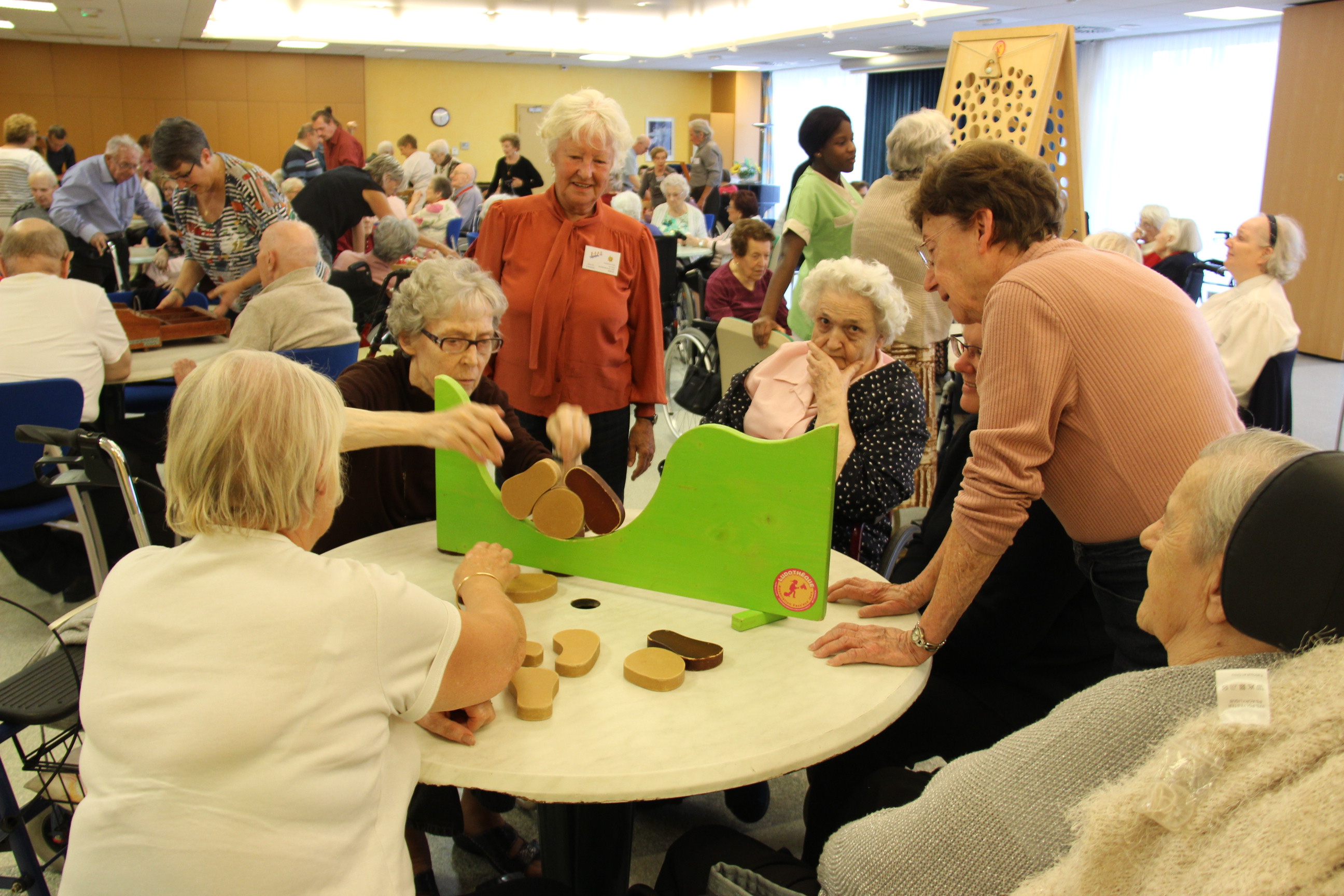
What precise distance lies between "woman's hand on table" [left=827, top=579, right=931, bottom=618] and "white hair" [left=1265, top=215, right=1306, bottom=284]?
3747 millimetres

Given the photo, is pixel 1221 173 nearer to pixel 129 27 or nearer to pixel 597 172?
pixel 597 172

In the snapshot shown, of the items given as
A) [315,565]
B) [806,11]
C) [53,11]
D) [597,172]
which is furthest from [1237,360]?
[53,11]

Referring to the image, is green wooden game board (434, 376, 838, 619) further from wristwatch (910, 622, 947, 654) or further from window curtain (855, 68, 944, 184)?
window curtain (855, 68, 944, 184)

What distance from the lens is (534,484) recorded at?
1.72 metres

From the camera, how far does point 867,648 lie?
1.49 meters

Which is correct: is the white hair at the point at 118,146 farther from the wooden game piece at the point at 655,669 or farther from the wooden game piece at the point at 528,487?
the wooden game piece at the point at 655,669

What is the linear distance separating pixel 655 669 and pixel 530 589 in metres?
0.38

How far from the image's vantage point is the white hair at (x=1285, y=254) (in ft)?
14.3

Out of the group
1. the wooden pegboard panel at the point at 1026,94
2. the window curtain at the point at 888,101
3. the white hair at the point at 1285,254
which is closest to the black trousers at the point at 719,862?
the wooden pegboard panel at the point at 1026,94

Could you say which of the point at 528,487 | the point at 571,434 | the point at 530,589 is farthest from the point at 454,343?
the point at 530,589

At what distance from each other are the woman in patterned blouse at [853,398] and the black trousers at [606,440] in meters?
0.42

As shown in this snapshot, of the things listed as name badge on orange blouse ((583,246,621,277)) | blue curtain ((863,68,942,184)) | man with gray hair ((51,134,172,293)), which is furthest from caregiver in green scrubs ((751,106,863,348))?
blue curtain ((863,68,942,184))

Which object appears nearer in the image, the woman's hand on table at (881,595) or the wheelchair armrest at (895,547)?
the woman's hand on table at (881,595)

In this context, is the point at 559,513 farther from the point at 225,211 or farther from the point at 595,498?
the point at 225,211
